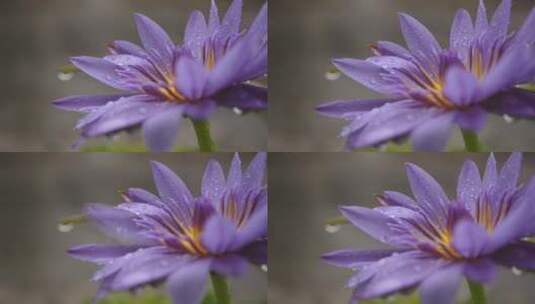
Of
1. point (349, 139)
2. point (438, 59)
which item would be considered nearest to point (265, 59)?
point (349, 139)

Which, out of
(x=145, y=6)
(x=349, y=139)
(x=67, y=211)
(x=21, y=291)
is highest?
(x=145, y=6)

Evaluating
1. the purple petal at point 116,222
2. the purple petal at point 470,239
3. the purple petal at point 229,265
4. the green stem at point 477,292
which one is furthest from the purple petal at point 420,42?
the purple petal at point 116,222

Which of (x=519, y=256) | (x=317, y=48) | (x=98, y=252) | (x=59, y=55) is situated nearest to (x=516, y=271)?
(x=519, y=256)

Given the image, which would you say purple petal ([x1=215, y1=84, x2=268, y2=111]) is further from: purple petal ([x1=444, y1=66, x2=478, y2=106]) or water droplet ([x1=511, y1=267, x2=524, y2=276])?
water droplet ([x1=511, y1=267, x2=524, y2=276])

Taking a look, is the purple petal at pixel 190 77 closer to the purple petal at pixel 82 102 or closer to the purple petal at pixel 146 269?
A: the purple petal at pixel 82 102

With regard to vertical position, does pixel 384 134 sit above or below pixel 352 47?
below

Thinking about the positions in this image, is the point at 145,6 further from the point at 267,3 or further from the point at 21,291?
the point at 21,291
